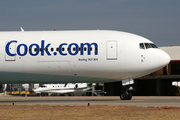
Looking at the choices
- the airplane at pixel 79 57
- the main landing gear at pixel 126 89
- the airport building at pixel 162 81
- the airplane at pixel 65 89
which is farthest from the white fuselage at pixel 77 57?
the airplane at pixel 65 89

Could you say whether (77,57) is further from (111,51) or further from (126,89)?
(126,89)

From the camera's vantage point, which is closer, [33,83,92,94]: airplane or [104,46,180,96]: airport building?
[104,46,180,96]: airport building

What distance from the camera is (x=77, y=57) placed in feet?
102

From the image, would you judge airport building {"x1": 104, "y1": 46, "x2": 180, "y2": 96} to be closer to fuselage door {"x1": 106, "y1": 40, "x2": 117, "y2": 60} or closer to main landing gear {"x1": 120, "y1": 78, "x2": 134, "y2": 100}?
main landing gear {"x1": 120, "y1": 78, "x2": 134, "y2": 100}

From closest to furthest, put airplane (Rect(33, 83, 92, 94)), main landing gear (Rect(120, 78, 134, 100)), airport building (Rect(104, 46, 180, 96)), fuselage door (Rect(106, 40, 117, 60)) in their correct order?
fuselage door (Rect(106, 40, 117, 60)) < main landing gear (Rect(120, 78, 134, 100)) < airport building (Rect(104, 46, 180, 96)) < airplane (Rect(33, 83, 92, 94))


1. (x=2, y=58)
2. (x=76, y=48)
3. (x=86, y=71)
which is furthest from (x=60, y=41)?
(x=2, y=58)

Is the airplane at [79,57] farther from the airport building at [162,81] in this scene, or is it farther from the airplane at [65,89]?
the airplane at [65,89]

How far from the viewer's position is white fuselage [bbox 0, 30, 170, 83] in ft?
102

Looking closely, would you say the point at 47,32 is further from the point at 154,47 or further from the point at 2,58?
the point at 154,47

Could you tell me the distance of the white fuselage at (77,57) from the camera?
1224 inches

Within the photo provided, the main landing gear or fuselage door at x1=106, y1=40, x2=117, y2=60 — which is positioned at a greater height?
fuselage door at x1=106, y1=40, x2=117, y2=60

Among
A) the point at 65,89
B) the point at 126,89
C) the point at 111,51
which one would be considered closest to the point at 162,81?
the point at 65,89

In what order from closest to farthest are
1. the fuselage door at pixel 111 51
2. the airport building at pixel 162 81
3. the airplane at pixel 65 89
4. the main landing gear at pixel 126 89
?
1. the fuselage door at pixel 111 51
2. the main landing gear at pixel 126 89
3. the airport building at pixel 162 81
4. the airplane at pixel 65 89

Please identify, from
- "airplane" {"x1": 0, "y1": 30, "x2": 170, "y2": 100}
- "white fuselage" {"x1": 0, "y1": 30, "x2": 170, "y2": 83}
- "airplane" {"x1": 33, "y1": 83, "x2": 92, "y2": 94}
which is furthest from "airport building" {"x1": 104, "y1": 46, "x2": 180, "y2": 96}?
"white fuselage" {"x1": 0, "y1": 30, "x2": 170, "y2": 83}
